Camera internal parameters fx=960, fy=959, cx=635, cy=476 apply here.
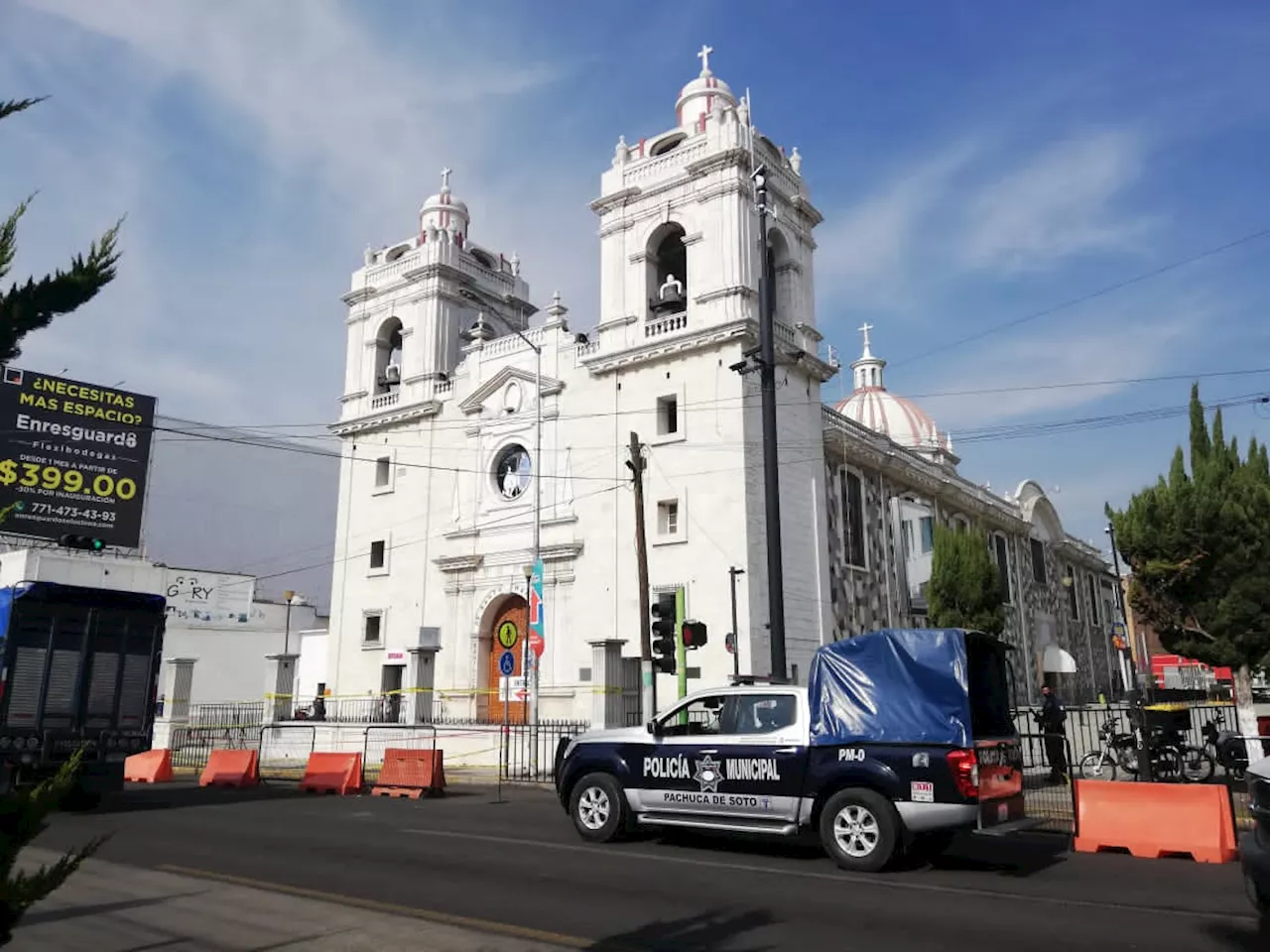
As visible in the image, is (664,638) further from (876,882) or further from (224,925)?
(224,925)

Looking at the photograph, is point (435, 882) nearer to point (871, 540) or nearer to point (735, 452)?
point (735, 452)

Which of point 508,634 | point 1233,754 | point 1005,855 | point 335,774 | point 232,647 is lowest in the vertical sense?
point 1005,855

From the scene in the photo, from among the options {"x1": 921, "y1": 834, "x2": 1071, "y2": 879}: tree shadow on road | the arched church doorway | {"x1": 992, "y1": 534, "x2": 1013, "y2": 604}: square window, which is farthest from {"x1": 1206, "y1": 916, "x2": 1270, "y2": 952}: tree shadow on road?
{"x1": 992, "y1": 534, "x2": 1013, "y2": 604}: square window

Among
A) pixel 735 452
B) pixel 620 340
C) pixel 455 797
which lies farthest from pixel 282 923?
pixel 620 340

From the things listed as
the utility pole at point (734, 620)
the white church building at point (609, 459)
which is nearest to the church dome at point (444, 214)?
the white church building at point (609, 459)

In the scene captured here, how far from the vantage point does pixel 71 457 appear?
1308 inches

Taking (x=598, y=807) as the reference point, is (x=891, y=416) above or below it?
above

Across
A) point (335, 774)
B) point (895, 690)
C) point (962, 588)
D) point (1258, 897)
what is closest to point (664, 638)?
point (335, 774)

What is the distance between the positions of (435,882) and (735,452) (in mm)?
18614

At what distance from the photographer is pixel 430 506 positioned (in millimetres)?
33438

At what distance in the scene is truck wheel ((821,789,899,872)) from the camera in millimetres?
9430

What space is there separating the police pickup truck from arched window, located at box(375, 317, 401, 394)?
27649 mm

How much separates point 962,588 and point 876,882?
19498 millimetres

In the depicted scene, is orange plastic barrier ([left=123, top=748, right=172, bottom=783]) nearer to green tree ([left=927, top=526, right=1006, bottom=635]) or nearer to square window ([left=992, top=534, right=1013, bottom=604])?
green tree ([left=927, top=526, right=1006, bottom=635])
